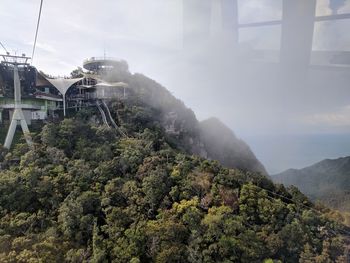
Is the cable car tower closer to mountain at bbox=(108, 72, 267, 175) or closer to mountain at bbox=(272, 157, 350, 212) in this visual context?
mountain at bbox=(108, 72, 267, 175)

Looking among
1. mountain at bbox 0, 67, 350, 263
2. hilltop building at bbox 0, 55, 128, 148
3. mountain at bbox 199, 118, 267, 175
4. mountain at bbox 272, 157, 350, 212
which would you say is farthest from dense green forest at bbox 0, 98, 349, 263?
mountain at bbox 199, 118, 267, 175

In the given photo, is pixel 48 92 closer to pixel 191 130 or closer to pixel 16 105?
pixel 16 105

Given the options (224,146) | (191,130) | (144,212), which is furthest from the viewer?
(224,146)

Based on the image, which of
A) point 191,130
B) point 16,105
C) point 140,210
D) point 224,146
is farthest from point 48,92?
point 224,146

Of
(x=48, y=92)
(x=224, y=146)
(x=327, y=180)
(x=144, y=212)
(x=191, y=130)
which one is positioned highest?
(x=48, y=92)

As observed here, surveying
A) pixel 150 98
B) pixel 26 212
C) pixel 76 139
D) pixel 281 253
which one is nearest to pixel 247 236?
pixel 281 253
